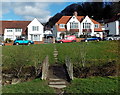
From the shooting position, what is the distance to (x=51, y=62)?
16859mm

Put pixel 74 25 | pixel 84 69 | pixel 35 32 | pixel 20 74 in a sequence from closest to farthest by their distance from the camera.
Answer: pixel 20 74, pixel 84 69, pixel 35 32, pixel 74 25

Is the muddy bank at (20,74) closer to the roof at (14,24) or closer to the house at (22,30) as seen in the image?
the house at (22,30)

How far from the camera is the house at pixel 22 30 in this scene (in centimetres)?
4978

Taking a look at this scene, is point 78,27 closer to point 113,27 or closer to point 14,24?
point 113,27

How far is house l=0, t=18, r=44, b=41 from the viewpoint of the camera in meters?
49.8

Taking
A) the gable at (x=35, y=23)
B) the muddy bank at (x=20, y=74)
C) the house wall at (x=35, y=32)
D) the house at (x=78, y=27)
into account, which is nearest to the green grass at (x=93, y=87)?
the muddy bank at (x=20, y=74)

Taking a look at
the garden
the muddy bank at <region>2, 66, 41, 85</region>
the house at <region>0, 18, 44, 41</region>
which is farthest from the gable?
the muddy bank at <region>2, 66, 41, 85</region>

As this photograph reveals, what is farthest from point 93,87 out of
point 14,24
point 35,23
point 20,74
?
point 14,24

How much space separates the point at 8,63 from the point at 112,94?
11.6 m

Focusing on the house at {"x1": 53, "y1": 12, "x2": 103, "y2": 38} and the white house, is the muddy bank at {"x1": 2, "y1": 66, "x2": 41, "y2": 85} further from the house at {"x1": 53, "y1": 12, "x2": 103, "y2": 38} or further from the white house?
the white house

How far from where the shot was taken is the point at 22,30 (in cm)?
5191

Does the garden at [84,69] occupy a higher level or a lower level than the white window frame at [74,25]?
lower

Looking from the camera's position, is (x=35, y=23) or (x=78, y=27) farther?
(x=78, y=27)

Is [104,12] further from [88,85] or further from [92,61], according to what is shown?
[88,85]
